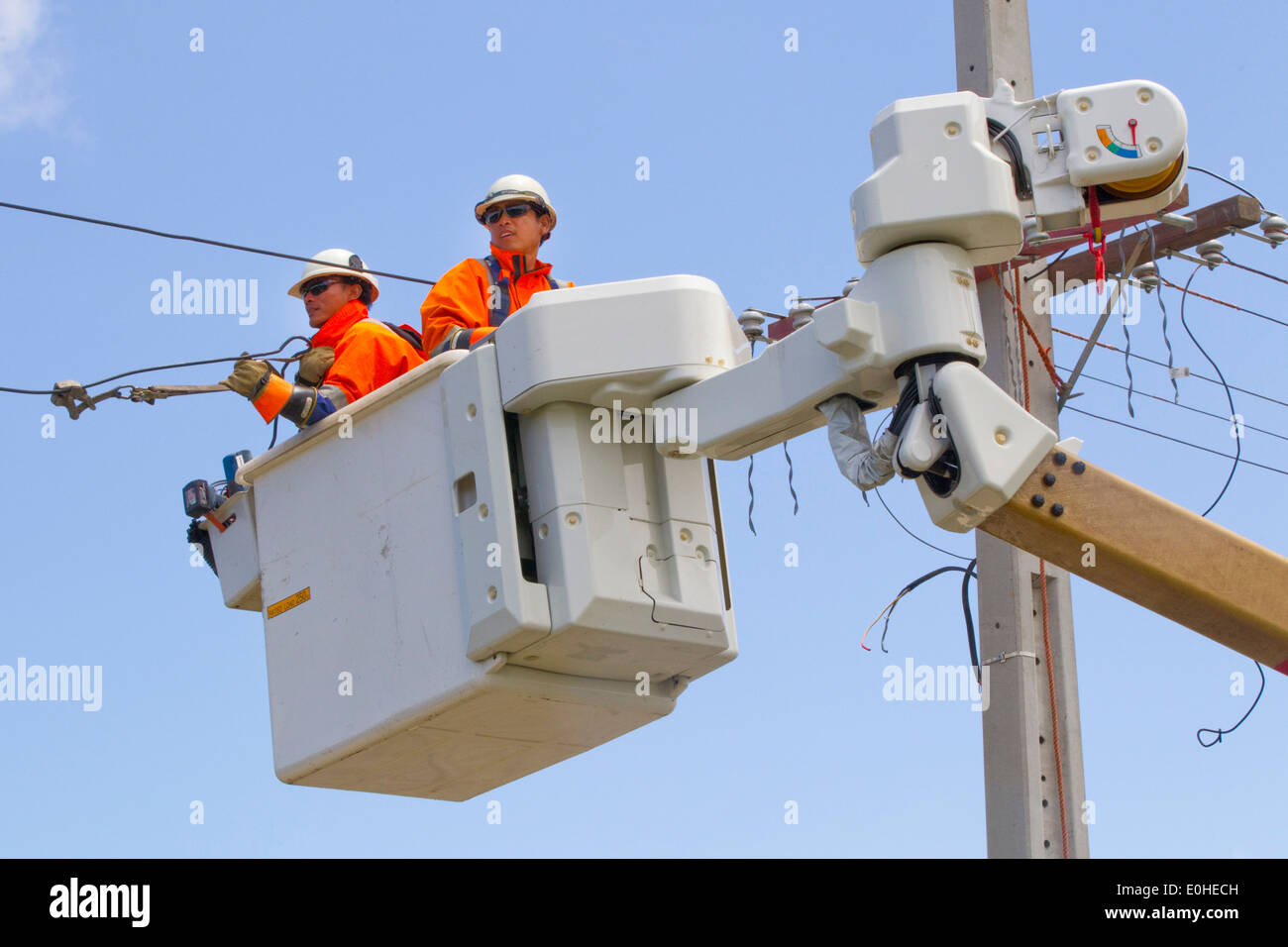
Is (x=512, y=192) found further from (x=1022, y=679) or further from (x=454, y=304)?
(x=1022, y=679)

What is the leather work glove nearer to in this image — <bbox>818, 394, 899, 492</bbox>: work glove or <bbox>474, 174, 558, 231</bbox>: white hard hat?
<bbox>474, 174, 558, 231</bbox>: white hard hat

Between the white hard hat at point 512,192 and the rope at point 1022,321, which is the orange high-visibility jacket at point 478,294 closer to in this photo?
the white hard hat at point 512,192

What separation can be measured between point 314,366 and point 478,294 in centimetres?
72

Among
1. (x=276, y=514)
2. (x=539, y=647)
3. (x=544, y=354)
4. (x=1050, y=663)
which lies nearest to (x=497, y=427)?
(x=544, y=354)

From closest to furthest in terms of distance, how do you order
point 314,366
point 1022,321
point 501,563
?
point 501,563 < point 314,366 < point 1022,321

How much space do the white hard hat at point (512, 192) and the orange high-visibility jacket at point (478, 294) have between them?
151 millimetres

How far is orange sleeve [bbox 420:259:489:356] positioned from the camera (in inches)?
258

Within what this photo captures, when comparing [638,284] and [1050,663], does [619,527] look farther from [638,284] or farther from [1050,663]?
[1050,663]

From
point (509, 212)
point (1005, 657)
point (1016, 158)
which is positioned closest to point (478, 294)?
point (509, 212)

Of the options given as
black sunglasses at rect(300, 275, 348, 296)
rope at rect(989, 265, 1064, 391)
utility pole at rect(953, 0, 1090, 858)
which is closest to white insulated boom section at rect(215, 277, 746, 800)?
black sunglasses at rect(300, 275, 348, 296)

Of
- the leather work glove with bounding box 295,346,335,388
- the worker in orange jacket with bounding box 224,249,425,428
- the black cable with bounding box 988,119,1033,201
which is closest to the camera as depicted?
the black cable with bounding box 988,119,1033,201

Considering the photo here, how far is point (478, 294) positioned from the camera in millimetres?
6652

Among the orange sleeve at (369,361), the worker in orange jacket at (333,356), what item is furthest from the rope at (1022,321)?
the orange sleeve at (369,361)

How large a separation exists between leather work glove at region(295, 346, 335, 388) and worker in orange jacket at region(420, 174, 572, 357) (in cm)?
48
